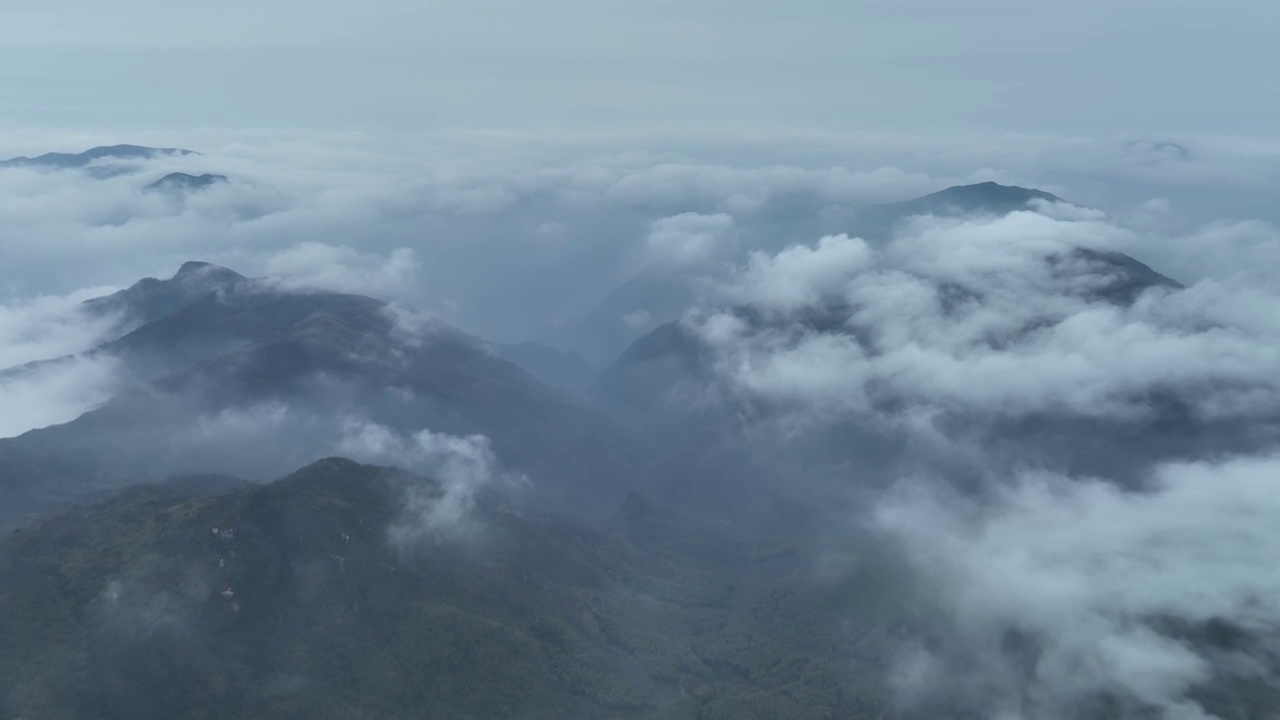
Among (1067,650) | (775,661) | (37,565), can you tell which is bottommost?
(775,661)

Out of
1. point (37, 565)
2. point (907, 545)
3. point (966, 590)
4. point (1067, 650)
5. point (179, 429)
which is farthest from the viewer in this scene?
point (179, 429)

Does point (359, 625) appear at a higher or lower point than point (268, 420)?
higher

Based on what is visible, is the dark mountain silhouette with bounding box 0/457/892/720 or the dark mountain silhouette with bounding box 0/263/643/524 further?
the dark mountain silhouette with bounding box 0/263/643/524

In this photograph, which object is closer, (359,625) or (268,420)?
(359,625)

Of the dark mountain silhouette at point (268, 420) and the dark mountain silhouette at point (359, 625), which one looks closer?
the dark mountain silhouette at point (359, 625)

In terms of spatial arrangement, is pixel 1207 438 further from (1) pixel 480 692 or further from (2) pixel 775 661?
(1) pixel 480 692

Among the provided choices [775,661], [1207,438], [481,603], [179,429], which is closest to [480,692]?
[481,603]

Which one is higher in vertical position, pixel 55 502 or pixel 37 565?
pixel 37 565

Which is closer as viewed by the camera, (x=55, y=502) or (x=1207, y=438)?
(x=55, y=502)
